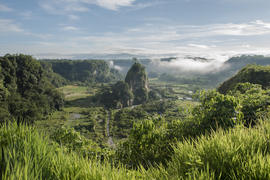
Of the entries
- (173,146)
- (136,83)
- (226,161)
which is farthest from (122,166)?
(136,83)

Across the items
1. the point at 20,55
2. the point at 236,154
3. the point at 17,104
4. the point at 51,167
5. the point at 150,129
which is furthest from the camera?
the point at 20,55

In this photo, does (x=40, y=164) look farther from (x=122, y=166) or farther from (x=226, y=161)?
(x=226, y=161)

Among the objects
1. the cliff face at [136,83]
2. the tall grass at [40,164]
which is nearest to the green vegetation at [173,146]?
the tall grass at [40,164]

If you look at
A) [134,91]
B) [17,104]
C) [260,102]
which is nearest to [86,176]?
[260,102]

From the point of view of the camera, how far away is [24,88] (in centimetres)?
9894

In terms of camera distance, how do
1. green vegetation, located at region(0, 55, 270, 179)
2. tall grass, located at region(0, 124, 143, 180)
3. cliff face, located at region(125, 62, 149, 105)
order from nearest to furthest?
1. tall grass, located at region(0, 124, 143, 180)
2. green vegetation, located at region(0, 55, 270, 179)
3. cliff face, located at region(125, 62, 149, 105)

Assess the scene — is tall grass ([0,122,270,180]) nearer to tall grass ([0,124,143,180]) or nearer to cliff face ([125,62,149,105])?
tall grass ([0,124,143,180])

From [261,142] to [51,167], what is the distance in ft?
14.1

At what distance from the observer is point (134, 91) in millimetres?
197250

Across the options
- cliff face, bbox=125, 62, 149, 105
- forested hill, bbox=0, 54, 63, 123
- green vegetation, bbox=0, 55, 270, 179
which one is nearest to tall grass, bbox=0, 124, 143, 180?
green vegetation, bbox=0, 55, 270, 179

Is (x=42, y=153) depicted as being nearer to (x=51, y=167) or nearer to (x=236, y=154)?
(x=51, y=167)

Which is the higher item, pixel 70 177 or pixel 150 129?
pixel 70 177

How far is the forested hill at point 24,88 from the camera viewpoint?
259 ft

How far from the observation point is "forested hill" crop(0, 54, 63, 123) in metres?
79.1
